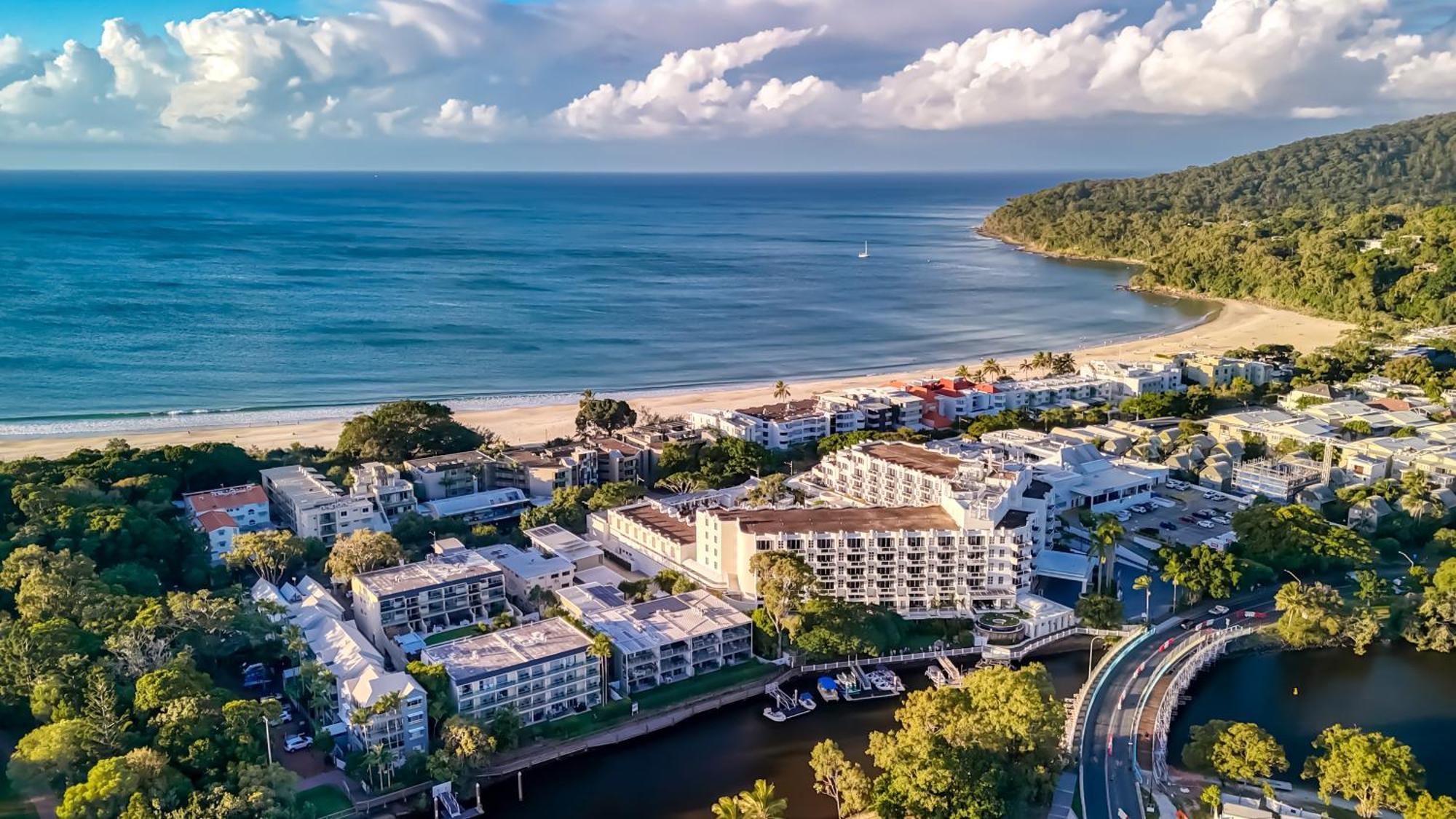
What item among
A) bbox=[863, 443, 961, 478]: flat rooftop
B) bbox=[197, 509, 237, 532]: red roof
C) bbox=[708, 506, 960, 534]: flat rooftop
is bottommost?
bbox=[197, 509, 237, 532]: red roof

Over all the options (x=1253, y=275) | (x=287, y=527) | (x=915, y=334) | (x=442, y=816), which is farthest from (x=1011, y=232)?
(x=442, y=816)

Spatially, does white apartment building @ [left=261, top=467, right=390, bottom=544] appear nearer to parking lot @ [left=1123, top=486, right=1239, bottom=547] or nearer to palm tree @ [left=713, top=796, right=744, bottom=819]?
palm tree @ [left=713, top=796, right=744, bottom=819]

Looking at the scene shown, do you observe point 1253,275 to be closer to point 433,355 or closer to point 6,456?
point 433,355

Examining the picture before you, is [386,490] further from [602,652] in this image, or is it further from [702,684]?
[702,684]

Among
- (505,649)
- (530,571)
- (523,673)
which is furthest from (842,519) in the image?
(523,673)

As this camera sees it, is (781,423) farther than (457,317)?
No

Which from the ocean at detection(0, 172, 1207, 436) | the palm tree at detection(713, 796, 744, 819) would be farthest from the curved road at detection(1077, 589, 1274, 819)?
the ocean at detection(0, 172, 1207, 436)
